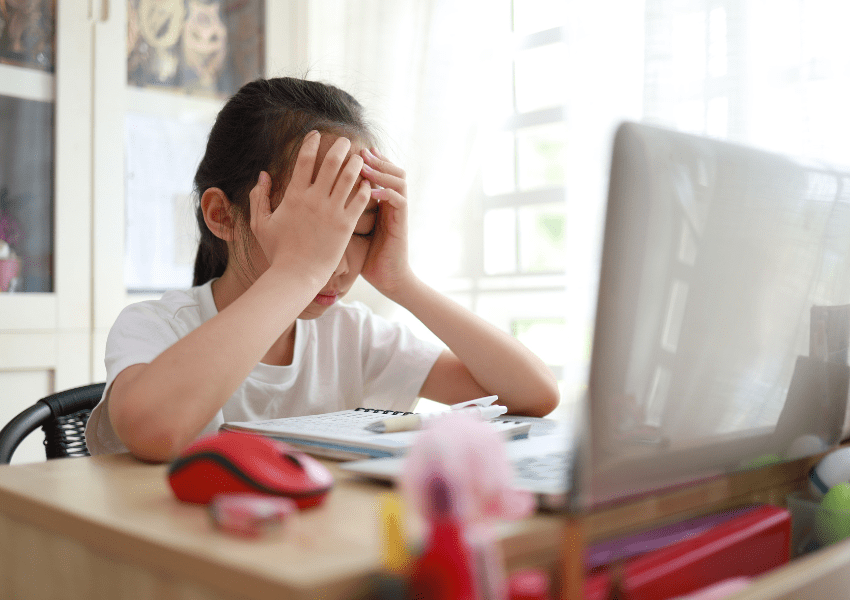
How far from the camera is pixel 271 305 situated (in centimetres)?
78

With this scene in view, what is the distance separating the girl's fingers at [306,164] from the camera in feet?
2.89

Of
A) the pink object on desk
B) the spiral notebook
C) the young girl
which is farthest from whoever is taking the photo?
Answer: the young girl

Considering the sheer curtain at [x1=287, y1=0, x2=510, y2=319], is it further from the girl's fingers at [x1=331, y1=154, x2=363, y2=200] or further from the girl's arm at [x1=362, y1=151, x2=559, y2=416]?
the girl's fingers at [x1=331, y1=154, x2=363, y2=200]

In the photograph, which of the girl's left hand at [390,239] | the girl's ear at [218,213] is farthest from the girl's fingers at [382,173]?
the girl's ear at [218,213]

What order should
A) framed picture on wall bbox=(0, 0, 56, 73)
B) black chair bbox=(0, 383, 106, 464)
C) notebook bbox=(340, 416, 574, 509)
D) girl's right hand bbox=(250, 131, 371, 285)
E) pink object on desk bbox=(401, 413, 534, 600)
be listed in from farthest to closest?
framed picture on wall bbox=(0, 0, 56, 73), black chair bbox=(0, 383, 106, 464), girl's right hand bbox=(250, 131, 371, 285), notebook bbox=(340, 416, 574, 509), pink object on desk bbox=(401, 413, 534, 600)

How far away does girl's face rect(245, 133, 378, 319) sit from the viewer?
97cm

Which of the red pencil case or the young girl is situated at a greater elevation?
the young girl

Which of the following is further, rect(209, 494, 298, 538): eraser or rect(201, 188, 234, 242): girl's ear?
rect(201, 188, 234, 242): girl's ear

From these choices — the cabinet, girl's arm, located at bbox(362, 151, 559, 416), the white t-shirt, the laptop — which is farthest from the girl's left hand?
the cabinet

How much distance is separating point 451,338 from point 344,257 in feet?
0.66

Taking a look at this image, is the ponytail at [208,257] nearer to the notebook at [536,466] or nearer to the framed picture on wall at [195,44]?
the notebook at [536,466]

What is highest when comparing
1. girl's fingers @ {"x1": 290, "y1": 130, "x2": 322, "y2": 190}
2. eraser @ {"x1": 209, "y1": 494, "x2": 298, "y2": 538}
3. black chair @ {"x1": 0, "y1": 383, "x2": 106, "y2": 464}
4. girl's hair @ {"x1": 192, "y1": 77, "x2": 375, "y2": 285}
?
girl's hair @ {"x1": 192, "y1": 77, "x2": 375, "y2": 285}

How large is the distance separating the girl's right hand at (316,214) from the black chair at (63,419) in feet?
1.21

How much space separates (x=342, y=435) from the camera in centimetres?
62
